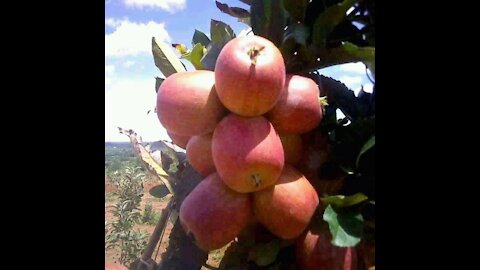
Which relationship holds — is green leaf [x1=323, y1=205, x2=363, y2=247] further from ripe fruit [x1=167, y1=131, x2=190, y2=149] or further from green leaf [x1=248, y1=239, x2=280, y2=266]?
ripe fruit [x1=167, y1=131, x2=190, y2=149]

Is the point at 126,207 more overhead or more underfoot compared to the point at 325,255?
more underfoot

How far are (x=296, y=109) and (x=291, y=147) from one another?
5 cm

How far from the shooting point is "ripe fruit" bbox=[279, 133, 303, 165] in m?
0.62

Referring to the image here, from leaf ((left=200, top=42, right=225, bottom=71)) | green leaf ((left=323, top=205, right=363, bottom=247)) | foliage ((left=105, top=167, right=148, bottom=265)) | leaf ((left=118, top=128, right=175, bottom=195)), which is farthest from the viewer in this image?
foliage ((left=105, top=167, right=148, bottom=265))

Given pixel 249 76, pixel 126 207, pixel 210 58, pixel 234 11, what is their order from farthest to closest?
pixel 126 207, pixel 234 11, pixel 210 58, pixel 249 76

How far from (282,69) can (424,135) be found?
163mm

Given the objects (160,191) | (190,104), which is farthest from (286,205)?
(160,191)

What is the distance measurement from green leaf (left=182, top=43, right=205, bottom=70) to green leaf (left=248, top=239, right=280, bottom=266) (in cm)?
23

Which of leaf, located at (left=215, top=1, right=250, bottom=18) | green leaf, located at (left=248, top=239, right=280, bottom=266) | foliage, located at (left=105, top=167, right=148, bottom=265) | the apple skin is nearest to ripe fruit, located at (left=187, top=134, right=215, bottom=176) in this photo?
the apple skin

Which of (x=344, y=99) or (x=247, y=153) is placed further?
(x=344, y=99)

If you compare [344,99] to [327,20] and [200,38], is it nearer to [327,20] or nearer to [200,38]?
[327,20]

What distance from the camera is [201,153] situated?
2.04ft
